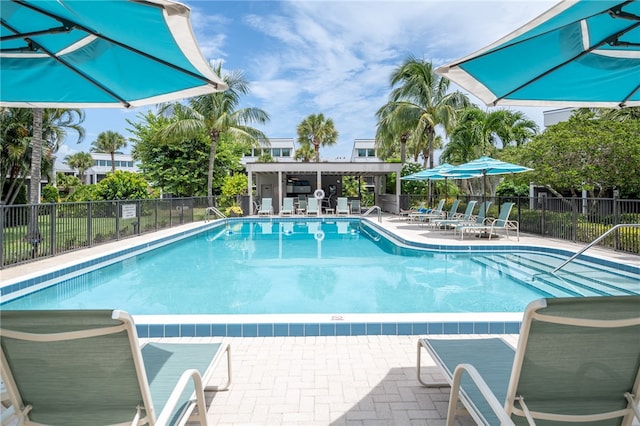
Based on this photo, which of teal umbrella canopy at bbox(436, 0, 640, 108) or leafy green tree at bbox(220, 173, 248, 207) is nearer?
teal umbrella canopy at bbox(436, 0, 640, 108)

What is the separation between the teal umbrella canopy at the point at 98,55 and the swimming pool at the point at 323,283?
2.42 m

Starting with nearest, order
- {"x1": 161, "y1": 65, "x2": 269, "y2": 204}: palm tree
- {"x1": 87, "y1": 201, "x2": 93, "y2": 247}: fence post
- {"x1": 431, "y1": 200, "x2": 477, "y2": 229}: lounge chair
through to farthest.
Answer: {"x1": 87, "y1": 201, "x2": 93, "y2": 247}: fence post → {"x1": 431, "y1": 200, "x2": 477, "y2": 229}: lounge chair → {"x1": 161, "y1": 65, "x2": 269, "y2": 204}: palm tree

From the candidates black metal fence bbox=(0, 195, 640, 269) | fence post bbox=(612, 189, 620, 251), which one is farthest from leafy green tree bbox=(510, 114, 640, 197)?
fence post bbox=(612, 189, 620, 251)

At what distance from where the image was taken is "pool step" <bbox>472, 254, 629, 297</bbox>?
6520 mm

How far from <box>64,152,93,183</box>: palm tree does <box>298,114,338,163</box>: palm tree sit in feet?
97.8

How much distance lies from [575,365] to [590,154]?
13.7m

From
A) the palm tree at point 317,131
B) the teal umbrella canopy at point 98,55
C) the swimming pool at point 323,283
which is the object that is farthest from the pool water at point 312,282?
the palm tree at point 317,131

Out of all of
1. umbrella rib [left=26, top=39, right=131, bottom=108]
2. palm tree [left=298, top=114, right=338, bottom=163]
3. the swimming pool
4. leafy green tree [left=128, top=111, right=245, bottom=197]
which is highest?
palm tree [left=298, top=114, right=338, bottom=163]

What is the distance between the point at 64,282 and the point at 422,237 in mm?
8852

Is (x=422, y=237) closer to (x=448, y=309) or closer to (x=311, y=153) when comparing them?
(x=448, y=309)

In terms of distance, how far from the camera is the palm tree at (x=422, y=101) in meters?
20.0

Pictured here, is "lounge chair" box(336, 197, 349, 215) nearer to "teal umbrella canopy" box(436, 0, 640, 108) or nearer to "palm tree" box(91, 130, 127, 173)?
"teal umbrella canopy" box(436, 0, 640, 108)

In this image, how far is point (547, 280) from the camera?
730 cm

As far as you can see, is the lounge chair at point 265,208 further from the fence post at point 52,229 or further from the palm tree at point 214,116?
the fence post at point 52,229
